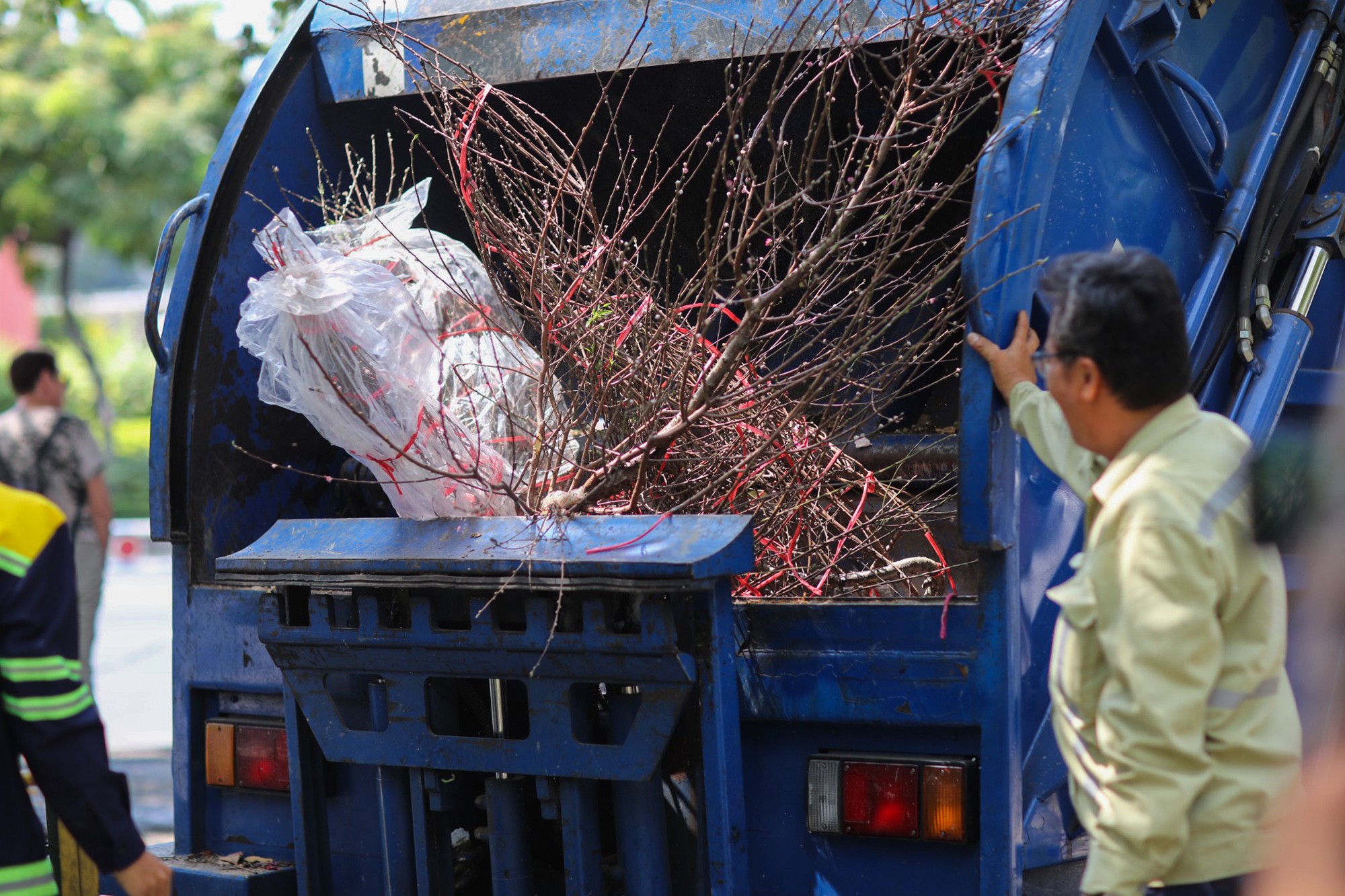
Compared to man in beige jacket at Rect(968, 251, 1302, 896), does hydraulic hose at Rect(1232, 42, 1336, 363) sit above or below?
above

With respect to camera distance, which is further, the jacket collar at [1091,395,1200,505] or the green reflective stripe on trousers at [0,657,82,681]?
the green reflective stripe on trousers at [0,657,82,681]

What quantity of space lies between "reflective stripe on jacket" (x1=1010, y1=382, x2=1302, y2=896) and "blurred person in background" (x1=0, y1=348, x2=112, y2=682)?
15.9 feet

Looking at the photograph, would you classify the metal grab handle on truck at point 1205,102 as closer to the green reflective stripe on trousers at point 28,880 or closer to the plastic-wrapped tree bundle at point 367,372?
the plastic-wrapped tree bundle at point 367,372

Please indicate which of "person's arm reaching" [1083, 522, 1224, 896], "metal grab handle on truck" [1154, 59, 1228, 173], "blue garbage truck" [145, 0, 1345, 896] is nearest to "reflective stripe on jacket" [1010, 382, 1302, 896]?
"person's arm reaching" [1083, 522, 1224, 896]

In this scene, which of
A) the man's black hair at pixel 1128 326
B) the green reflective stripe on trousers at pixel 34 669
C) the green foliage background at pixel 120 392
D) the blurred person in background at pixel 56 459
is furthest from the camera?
the green foliage background at pixel 120 392

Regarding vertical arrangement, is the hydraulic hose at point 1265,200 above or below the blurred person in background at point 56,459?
above

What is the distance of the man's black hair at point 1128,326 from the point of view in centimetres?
176

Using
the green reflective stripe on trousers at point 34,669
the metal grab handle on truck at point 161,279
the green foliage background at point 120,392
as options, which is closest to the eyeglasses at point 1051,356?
the green reflective stripe on trousers at point 34,669

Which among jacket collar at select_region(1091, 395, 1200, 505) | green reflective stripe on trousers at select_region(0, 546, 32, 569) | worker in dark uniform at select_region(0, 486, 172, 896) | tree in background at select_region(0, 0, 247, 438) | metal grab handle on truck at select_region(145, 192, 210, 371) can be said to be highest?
tree in background at select_region(0, 0, 247, 438)

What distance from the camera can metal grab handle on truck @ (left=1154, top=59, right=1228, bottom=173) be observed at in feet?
8.70

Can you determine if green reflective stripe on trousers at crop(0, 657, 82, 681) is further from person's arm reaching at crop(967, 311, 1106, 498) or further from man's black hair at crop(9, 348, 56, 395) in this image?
man's black hair at crop(9, 348, 56, 395)

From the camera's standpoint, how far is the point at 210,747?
3.01 metres

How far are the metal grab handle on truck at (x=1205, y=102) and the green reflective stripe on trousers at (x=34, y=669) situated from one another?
2138 mm

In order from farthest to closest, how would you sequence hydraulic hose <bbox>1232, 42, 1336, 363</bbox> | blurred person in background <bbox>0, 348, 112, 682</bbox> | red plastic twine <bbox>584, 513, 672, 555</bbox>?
blurred person in background <bbox>0, 348, 112, 682</bbox> → hydraulic hose <bbox>1232, 42, 1336, 363</bbox> → red plastic twine <bbox>584, 513, 672, 555</bbox>
